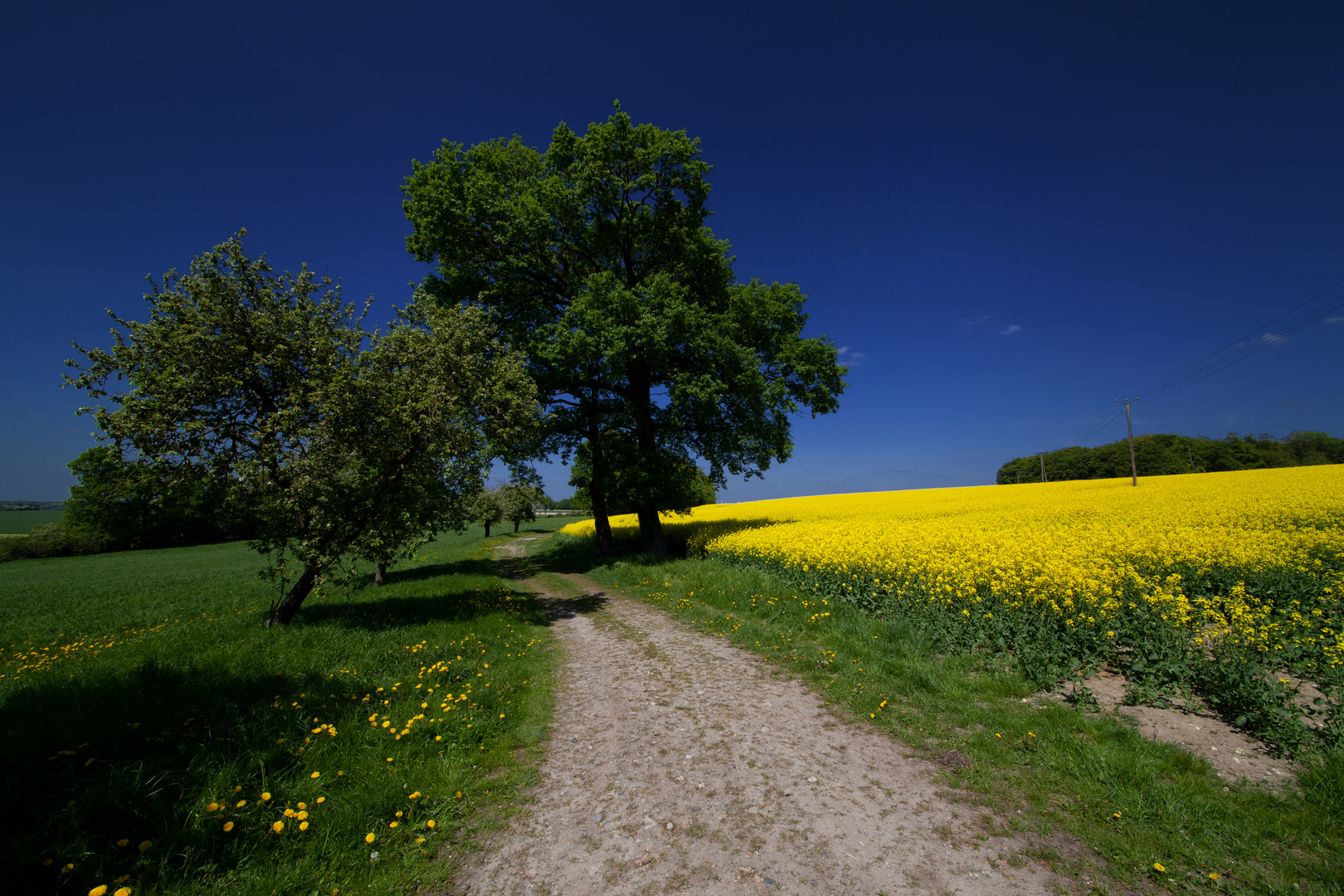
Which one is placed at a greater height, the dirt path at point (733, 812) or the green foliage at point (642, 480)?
the green foliage at point (642, 480)

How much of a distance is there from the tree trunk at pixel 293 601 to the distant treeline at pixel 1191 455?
88191 mm

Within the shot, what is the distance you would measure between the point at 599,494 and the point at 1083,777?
1728cm

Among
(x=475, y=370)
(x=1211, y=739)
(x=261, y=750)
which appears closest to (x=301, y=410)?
(x=475, y=370)

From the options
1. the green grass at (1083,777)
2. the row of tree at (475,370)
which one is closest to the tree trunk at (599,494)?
the row of tree at (475,370)

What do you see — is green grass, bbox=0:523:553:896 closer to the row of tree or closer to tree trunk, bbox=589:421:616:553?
the row of tree

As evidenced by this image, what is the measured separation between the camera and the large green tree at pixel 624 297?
49.9 feet

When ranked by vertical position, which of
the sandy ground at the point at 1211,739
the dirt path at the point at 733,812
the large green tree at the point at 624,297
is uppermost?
the large green tree at the point at 624,297

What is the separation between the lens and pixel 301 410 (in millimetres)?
8000

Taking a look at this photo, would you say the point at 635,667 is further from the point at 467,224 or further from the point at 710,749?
the point at 467,224

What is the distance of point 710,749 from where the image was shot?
480cm

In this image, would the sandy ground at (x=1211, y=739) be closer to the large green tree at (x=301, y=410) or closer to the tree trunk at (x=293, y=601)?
the large green tree at (x=301, y=410)

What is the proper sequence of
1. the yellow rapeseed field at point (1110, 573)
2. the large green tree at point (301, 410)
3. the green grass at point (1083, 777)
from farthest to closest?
the large green tree at point (301, 410), the yellow rapeseed field at point (1110, 573), the green grass at point (1083, 777)

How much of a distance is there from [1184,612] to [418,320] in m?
13.4

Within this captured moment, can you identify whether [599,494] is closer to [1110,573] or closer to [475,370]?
[475,370]
